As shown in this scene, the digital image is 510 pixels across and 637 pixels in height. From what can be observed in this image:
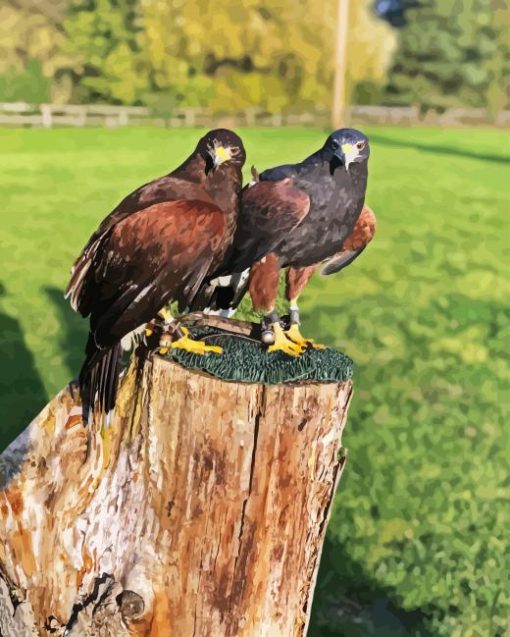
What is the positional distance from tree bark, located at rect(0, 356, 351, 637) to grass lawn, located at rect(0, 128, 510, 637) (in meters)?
1.43

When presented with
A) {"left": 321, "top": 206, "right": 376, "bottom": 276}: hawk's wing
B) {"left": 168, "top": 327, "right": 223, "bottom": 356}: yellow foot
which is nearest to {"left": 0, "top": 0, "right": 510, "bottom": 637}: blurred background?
{"left": 321, "top": 206, "right": 376, "bottom": 276}: hawk's wing

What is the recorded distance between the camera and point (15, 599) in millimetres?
1877

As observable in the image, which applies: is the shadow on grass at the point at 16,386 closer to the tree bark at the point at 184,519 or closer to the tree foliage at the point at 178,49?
the tree bark at the point at 184,519

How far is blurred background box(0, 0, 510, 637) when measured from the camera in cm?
326

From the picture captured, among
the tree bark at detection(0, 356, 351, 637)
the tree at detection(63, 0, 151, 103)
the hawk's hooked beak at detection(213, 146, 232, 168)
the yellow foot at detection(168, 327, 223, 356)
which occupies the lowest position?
the tree bark at detection(0, 356, 351, 637)

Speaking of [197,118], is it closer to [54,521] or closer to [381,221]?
[381,221]

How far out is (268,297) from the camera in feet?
6.59

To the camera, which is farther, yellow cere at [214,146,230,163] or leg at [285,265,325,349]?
leg at [285,265,325,349]

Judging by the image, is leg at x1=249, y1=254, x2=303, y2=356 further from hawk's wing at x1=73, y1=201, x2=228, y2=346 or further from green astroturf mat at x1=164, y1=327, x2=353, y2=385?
hawk's wing at x1=73, y1=201, x2=228, y2=346

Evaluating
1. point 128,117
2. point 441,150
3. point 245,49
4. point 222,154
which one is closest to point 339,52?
point 245,49

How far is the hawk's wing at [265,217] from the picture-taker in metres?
1.85

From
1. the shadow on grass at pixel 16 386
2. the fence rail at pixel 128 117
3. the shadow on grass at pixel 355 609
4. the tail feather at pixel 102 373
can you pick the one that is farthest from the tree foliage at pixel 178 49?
the tail feather at pixel 102 373

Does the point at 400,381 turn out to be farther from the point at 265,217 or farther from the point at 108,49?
the point at 108,49

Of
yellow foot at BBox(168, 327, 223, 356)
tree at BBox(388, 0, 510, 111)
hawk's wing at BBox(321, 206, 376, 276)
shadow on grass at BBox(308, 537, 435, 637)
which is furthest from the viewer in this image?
tree at BBox(388, 0, 510, 111)
